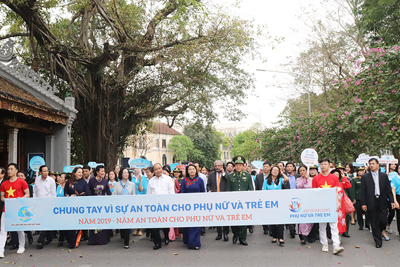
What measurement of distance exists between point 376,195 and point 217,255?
146 inches

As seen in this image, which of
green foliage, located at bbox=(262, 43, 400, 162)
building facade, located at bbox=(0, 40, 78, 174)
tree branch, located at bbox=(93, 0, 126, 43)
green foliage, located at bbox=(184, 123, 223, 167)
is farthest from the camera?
green foliage, located at bbox=(184, 123, 223, 167)

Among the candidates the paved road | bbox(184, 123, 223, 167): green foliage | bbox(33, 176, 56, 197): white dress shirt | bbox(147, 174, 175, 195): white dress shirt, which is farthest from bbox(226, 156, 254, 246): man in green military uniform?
bbox(184, 123, 223, 167): green foliage

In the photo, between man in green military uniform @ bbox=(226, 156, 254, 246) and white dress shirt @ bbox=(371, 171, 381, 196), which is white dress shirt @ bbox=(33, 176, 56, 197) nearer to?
man in green military uniform @ bbox=(226, 156, 254, 246)

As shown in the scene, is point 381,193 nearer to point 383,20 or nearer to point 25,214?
point 25,214

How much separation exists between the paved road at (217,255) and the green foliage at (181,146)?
6081cm

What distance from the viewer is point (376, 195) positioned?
8.51 m

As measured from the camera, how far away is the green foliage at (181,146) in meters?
70.0

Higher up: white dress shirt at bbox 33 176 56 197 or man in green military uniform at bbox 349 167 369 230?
white dress shirt at bbox 33 176 56 197

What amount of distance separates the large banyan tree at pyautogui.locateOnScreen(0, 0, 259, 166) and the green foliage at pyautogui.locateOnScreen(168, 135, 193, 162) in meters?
46.4

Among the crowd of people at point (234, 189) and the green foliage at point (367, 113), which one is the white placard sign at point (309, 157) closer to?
the crowd of people at point (234, 189)

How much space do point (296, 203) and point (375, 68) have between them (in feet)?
25.8

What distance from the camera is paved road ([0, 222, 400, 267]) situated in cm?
703

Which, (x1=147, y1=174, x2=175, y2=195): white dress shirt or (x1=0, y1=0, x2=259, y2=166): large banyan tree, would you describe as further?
(x1=0, y1=0, x2=259, y2=166): large banyan tree

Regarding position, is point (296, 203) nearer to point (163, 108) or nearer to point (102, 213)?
point (102, 213)
